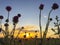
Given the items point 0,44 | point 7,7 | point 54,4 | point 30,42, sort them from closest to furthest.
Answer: point 0,44
point 54,4
point 7,7
point 30,42

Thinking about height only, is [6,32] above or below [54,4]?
below

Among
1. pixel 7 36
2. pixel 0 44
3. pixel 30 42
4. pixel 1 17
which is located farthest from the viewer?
pixel 30 42

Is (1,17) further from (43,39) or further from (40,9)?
(43,39)

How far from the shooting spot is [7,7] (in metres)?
7.58

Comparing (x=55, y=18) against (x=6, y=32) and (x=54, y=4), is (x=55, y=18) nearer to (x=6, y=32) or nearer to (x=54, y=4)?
(x=54, y=4)

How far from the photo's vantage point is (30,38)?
1119cm

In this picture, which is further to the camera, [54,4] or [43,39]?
[54,4]

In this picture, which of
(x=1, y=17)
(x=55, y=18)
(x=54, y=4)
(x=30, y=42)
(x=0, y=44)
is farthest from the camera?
(x=30, y=42)

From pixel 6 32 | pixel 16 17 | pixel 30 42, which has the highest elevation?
pixel 16 17

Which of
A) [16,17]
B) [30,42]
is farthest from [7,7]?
[30,42]

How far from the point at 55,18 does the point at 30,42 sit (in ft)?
8.92

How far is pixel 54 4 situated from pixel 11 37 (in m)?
1.72

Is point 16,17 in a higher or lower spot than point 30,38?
higher

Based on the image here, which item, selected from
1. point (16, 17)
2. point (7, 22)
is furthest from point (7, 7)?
point (16, 17)
